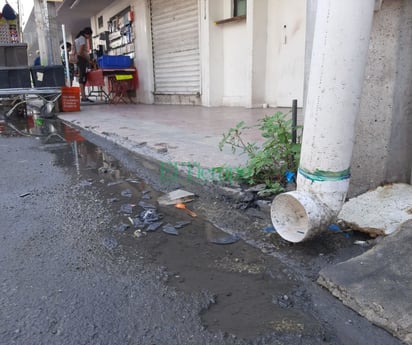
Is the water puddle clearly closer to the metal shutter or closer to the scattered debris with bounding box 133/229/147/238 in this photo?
the scattered debris with bounding box 133/229/147/238

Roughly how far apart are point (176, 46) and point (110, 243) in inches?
418

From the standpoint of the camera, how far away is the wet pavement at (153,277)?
1486mm

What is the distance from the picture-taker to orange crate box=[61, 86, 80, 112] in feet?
34.0

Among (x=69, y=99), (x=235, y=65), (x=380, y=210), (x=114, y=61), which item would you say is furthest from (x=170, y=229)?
(x=114, y=61)

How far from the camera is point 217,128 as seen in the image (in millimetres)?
6062

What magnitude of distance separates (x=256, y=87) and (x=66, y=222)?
7.07 meters

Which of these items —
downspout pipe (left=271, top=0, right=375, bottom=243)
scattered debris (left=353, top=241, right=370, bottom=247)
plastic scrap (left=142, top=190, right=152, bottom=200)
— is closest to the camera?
downspout pipe (left=271, top=0, right=375, bottom=243)

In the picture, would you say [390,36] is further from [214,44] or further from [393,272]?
[214,44]

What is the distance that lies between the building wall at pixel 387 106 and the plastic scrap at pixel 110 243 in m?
1.70

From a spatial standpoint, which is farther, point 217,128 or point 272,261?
point 217,128

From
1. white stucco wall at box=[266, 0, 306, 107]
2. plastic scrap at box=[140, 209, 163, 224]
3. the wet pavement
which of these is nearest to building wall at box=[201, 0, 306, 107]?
white stucco wall at box=[266, 0, 306, 107]

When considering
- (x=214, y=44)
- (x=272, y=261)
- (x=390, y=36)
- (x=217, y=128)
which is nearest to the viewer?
(x=272, y=261)

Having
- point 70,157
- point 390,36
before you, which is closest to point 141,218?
point 390,36

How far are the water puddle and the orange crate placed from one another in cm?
758
